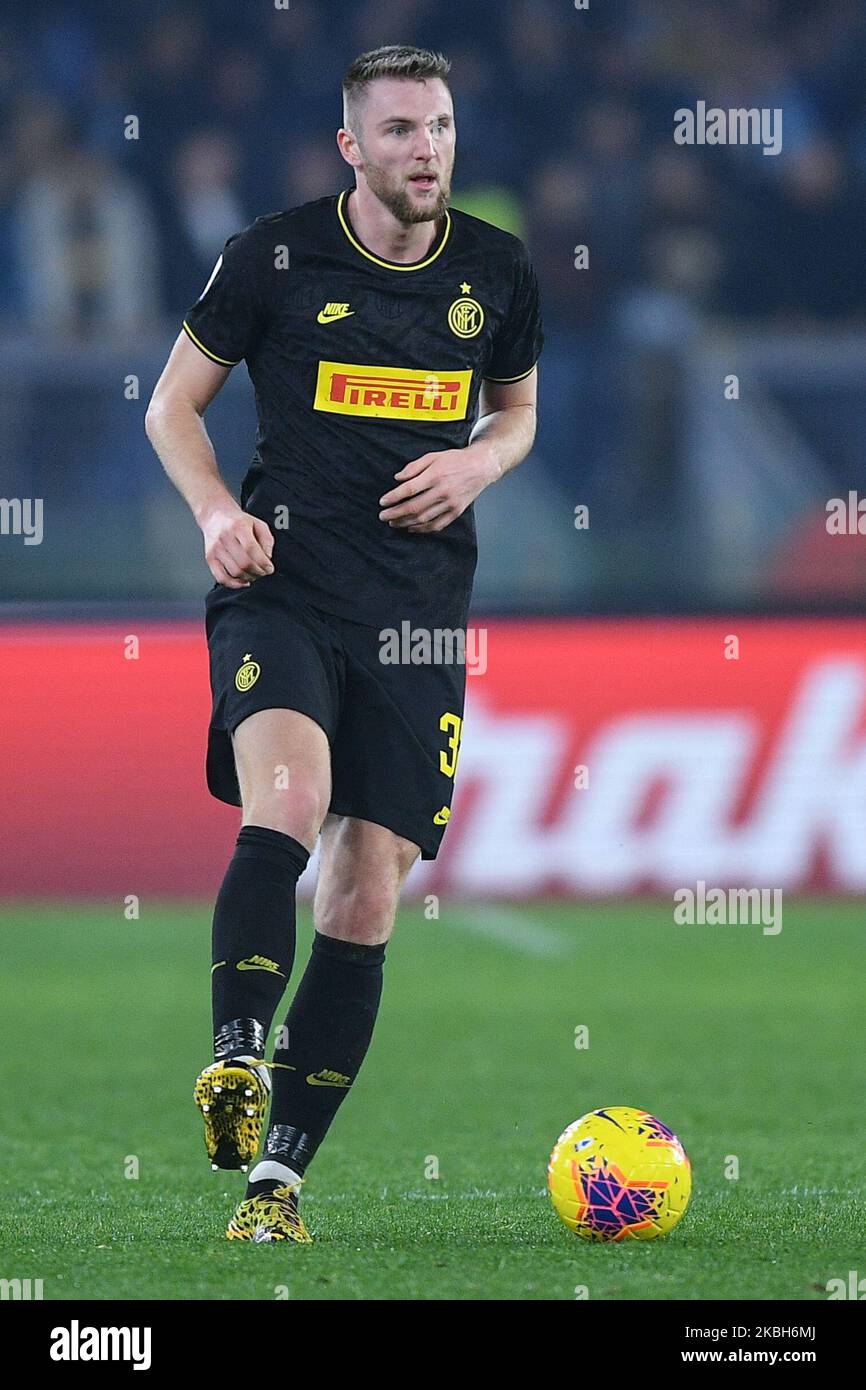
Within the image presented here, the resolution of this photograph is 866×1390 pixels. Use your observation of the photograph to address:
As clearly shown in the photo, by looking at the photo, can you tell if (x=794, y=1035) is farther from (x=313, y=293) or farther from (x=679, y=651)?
(x=313, y=293)

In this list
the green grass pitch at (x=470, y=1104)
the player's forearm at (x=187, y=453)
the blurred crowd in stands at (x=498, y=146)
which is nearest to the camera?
the green grass pitch at (x=470, y=1104)

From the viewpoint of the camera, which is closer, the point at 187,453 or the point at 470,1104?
the point at 187,453

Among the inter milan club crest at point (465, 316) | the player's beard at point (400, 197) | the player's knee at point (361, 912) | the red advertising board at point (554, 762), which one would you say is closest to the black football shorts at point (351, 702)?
the player's knee at point (361, 912)

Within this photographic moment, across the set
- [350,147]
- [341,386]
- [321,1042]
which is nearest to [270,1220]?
[321,1042]

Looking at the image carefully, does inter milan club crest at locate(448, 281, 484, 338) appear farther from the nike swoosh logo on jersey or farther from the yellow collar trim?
the nike swoosh logo on jersey

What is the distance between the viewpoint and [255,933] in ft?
12.6

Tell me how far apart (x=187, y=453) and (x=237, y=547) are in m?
0.34

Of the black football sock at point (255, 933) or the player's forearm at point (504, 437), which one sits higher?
the player's forearm at point (504, 437)

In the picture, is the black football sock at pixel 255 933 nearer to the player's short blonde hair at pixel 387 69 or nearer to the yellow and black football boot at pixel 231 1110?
the yellow and black football boot at pixel 231 1110

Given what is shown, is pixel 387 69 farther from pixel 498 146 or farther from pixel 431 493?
pixel 498 146

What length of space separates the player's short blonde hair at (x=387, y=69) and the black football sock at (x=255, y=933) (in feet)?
4.73

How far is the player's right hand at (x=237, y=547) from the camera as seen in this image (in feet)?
13.0

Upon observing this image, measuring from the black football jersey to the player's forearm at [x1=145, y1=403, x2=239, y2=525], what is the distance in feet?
0.42
